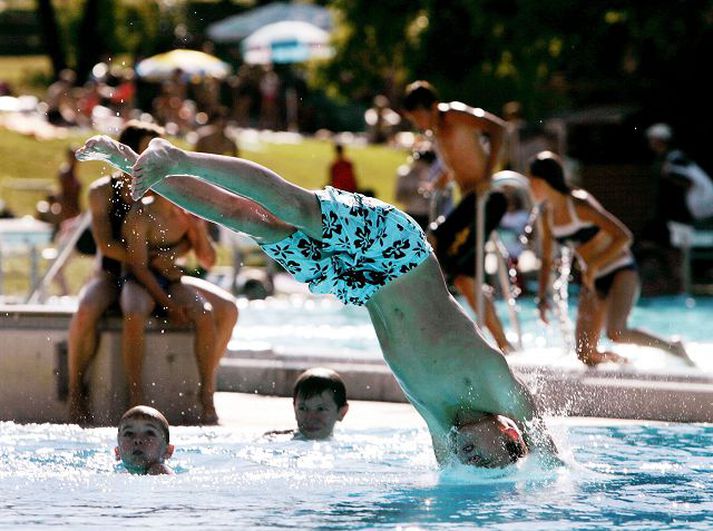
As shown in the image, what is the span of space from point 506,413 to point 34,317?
3.66 metres

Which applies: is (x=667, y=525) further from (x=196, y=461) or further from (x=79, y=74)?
(x=79, y=74)

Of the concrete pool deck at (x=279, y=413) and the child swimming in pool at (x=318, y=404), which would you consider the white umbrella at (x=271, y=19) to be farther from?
the child swimming in pool at (x=318, y=404)

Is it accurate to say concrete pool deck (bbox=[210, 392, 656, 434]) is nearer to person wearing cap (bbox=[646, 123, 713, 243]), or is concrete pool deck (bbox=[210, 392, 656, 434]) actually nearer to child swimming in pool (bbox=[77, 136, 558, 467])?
child swimming in pool (bbox=[77, 136, 558, 467])

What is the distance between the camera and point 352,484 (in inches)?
284

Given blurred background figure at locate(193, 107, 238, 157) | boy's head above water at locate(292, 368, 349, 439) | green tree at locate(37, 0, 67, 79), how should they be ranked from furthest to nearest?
green tree at locate(37, 0, 67, 79), blurred background figure at locate(193, 107, 238, 157), boy's head above water at locate(292, 368, 349, 439)

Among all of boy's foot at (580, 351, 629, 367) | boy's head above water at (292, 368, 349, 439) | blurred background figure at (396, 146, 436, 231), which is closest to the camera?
boy's head above water at (292, 368, 349, 439)

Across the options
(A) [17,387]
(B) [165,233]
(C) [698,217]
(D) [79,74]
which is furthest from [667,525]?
(D) [79,74]

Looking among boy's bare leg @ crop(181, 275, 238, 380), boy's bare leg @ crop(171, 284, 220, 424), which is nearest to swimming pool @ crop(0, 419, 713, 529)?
boy's bare leg @ crop(171, 284, 220, 424)

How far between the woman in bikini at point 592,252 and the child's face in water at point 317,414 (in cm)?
290

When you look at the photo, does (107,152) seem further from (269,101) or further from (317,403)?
(269,101)

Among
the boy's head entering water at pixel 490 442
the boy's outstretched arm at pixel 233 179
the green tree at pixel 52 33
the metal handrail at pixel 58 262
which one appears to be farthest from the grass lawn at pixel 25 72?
the boy's outstretched arm at pixel 233 179

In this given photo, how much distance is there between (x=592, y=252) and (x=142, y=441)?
469cm

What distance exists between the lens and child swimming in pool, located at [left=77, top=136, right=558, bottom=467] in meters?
6.29

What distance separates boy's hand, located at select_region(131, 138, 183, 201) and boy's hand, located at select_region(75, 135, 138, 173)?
25cm
